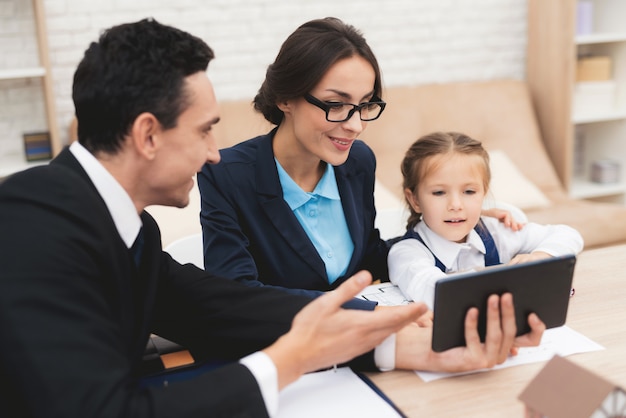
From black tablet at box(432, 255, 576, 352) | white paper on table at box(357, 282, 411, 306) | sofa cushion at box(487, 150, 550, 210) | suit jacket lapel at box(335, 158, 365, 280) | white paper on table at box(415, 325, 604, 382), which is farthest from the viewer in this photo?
sofa cushion at box(487, 150, 550, 210)

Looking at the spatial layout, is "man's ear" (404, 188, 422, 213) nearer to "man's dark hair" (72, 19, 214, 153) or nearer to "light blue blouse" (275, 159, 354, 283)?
"light blue blouse" (275, 159, 354, 283)

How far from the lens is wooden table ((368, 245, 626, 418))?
103 centimetres

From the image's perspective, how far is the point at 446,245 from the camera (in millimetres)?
1614

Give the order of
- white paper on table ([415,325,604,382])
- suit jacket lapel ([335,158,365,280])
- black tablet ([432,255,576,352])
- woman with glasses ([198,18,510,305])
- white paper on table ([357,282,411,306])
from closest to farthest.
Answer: black tablet ([432,255,576,352]) → white paper on table ([415,325,604,382]) → white paper on table ([357,282,411,306]) → woman with glasses ([198,18,510,305]) → suit jacket lapel ([335,158,365,280])

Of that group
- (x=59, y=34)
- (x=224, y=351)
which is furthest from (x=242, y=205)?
(x=59, y=34)

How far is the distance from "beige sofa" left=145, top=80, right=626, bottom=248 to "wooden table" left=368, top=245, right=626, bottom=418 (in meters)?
1.66

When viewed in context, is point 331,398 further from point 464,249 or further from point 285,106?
point 285,106

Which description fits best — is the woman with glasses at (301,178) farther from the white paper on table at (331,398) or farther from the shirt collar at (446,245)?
the white paper on table at (331,398)

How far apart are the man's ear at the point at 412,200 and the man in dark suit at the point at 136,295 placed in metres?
0.53

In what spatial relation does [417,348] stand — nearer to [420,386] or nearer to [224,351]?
[420,386]

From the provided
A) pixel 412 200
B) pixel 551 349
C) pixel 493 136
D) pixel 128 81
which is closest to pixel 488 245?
pixel 412 200

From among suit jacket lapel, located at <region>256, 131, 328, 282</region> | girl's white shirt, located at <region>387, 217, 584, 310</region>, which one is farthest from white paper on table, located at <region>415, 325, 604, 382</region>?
suit jacket lapel, located at <region>256, 131, 328, 282</region>

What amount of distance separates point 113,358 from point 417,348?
19.9 inches

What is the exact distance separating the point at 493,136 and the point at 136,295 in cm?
286
